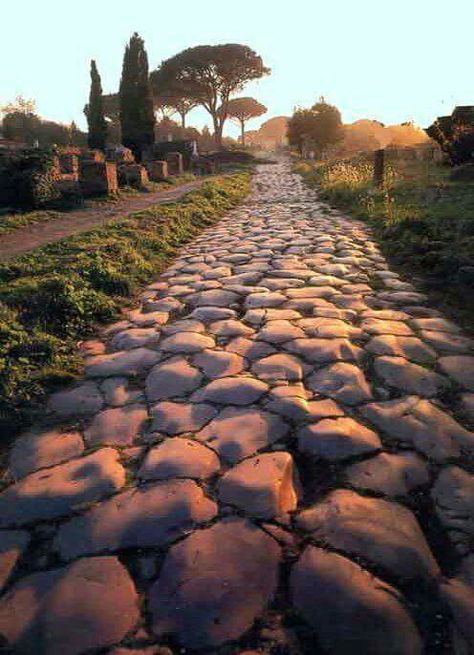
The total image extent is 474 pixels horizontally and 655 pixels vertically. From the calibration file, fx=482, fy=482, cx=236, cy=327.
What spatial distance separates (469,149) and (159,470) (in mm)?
12714

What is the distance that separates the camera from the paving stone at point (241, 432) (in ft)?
7.23

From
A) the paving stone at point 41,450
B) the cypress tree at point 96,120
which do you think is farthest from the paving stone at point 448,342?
the cypress tree at point 96,120

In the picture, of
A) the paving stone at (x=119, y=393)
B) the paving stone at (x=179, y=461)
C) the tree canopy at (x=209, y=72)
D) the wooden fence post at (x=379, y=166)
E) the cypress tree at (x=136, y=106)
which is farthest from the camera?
the tree canopy at (x=209, y=72)

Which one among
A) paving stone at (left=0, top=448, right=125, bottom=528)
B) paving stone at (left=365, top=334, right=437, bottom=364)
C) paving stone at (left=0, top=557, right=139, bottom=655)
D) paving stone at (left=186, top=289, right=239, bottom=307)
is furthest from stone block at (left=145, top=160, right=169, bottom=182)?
paving stone at (left=0, top=557, right=139, bottom=655)

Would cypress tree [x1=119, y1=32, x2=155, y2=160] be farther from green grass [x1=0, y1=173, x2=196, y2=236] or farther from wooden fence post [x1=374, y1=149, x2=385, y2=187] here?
wooden fence post [x1=374, y1=149, x2=385, y2=187]

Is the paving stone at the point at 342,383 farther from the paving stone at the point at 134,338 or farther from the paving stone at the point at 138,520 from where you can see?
the paving stone at the point at 134,338

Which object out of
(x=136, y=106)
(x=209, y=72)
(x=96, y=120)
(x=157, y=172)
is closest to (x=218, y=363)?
(x=157, y=172)

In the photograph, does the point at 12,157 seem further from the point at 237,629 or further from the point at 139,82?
the point at 139,82

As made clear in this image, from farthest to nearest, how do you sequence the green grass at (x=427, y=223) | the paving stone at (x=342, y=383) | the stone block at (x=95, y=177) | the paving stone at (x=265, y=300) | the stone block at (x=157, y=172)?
the stone block at (x=157, y=172) → the stone block at (x=95, y=177) → the green grass at (x=427, y=223) → the paving stone at (x=265, y=300) → the paving stone at (x=342, y=383)

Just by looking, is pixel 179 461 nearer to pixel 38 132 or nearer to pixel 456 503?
pixel 456 503

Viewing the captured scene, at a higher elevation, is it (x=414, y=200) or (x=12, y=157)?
(x=12, y=157)

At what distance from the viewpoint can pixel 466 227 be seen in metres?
5.75

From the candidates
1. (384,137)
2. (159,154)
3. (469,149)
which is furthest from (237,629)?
(384,137)

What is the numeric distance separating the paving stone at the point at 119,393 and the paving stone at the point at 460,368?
1.80 meters
